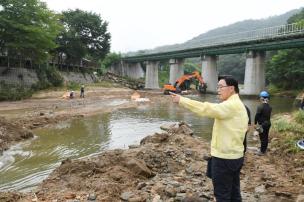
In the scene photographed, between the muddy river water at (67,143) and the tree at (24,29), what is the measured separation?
1440cm

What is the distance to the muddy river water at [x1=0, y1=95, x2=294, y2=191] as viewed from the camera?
10.4 metres

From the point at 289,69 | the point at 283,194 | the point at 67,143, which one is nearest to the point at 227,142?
the point at 283,194

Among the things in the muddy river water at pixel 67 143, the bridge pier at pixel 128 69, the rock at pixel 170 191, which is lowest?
the muddy river water at pixel 67 143

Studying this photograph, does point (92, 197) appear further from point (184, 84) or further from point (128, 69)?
point (128, 69)

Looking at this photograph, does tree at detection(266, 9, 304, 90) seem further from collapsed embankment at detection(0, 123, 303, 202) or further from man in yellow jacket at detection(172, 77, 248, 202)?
man in yellow jacket at detection(172, 77, 248, 202)

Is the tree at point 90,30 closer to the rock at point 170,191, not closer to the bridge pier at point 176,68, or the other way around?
the bridge pier at point 176,68

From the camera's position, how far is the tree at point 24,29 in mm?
33656

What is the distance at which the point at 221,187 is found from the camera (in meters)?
5.02

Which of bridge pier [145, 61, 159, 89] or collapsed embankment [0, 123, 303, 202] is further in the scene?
bridge pier [145, 61, 159, 89]

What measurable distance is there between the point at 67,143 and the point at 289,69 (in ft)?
138

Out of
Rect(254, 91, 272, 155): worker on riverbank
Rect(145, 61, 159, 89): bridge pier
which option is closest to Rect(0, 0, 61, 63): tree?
Rect(254, 91, 272, 155): worker on riverbank

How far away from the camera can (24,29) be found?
33.5 m

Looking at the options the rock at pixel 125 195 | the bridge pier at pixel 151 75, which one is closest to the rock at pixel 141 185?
the rock at pixel 125 195

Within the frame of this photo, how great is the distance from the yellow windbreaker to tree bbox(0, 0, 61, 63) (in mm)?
31778
